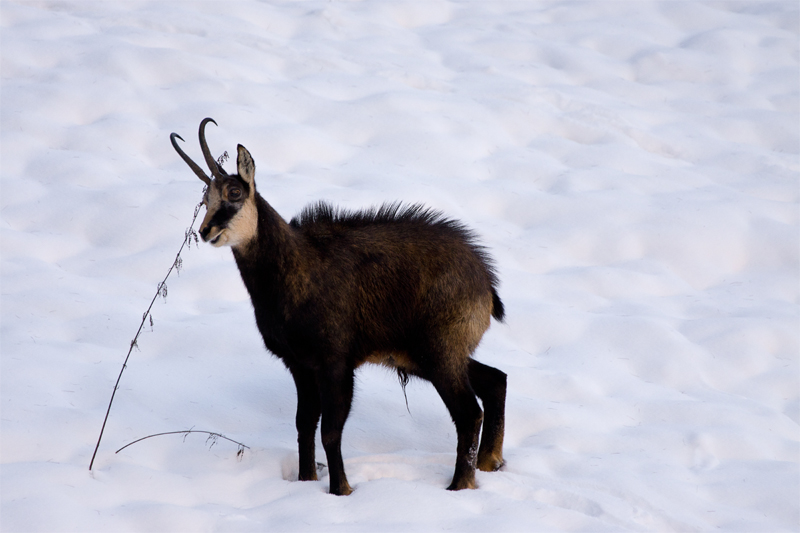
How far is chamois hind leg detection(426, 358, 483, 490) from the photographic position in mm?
4852

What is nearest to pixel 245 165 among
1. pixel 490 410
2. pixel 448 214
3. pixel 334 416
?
pixel 334 416

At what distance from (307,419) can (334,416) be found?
322 millimetres

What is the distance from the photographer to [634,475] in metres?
5.07

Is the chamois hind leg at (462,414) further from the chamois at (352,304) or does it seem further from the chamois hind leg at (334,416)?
the chamois hind leg at (334,416)

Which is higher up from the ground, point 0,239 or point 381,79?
point 381,79

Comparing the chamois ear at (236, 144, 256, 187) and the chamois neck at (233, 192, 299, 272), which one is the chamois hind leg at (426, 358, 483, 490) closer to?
the chamois neck at (233, 192, 299, 272)

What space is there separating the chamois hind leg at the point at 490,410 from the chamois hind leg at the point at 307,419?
1117mm

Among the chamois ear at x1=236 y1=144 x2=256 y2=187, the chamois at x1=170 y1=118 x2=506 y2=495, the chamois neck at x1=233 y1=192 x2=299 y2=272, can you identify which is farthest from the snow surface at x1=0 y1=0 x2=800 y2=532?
the chamois ear at x1=236 y1=144 x2=256 y2=187

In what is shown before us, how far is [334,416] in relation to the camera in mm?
4719

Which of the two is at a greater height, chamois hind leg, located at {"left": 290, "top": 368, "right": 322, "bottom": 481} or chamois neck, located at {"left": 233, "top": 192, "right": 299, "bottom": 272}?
chamois neck, located at {"left": 233, "top": 192, "right": 299, "bottom": 272}

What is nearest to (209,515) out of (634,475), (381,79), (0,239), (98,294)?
(634,475)

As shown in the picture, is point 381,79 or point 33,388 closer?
point 33,388

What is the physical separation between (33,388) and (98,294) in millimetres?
1630

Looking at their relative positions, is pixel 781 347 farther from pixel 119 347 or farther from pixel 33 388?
pixel 33 388
